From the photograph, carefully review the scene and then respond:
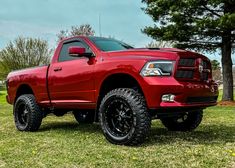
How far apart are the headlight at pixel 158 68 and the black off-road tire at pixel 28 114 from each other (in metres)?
3.35

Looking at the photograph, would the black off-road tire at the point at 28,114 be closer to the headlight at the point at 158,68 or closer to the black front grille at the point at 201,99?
the headlight at the point at 158,68

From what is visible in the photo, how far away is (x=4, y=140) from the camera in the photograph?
776 cm

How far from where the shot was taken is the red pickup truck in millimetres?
6461

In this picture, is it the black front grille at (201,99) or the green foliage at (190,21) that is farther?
the green foliage at (190,21)

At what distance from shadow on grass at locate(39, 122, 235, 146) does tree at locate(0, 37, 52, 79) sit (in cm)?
3748

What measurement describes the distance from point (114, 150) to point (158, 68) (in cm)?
140

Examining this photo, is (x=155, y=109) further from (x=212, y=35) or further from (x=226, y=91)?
(x=226, y=91)

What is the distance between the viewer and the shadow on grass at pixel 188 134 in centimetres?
708

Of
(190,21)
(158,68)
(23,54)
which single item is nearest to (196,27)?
(190,21)

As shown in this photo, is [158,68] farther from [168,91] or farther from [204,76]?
Result: [204,76]

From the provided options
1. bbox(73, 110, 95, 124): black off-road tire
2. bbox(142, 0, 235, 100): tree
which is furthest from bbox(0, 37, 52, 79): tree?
bbox(73, 110, 95, 124): black off-road tire

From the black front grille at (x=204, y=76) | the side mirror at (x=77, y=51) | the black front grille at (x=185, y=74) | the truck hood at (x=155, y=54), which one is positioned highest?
the side mirror at (x=77, y=51)

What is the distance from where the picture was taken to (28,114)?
9.05m

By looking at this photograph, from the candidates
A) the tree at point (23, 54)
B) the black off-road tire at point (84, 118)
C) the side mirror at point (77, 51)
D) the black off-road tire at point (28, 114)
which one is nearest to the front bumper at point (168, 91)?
the side mirror at point (77, 51)
